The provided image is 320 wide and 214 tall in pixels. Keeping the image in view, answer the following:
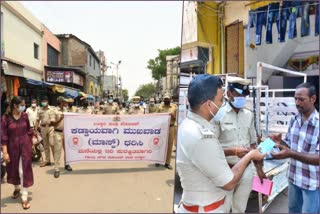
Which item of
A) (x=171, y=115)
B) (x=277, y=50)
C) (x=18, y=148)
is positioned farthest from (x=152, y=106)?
(x=277, y=50)

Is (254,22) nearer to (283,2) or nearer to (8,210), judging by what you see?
(283,2)

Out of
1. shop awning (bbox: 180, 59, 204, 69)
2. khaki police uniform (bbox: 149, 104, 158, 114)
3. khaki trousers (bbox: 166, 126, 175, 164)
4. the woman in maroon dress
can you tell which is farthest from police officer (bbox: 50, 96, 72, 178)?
shop awning (bbox: 180, 59, 204, 69)

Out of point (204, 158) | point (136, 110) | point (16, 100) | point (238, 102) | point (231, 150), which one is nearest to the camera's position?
point (204, 158)

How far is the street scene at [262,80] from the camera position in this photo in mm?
1873

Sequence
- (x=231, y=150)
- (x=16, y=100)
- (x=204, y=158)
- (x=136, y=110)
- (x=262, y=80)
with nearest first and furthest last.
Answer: (x=204, y=158) < (x=16, y=100) < (x=231, y=150) < (x=136, y=110) < (x=262, y=80)

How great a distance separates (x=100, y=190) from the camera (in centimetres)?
185

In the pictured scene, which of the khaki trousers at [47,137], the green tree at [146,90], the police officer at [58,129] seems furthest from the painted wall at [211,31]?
the khaki trousers at [47,137]

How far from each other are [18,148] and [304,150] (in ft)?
5.52

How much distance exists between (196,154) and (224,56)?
3.02 feet

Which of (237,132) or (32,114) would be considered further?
(237,132)

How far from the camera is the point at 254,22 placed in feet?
6.95

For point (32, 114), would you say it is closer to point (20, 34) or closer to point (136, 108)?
point (20, 34)

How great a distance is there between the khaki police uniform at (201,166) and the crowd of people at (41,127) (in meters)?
0.47

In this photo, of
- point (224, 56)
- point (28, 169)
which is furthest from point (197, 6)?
point (28, 169)
